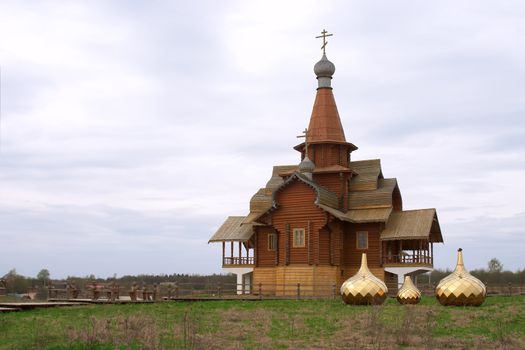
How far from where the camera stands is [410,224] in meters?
35.1

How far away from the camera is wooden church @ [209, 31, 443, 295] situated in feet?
112

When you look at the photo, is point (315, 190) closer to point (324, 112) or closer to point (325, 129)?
point (325, 129)

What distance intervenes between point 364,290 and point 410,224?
39.8 feet

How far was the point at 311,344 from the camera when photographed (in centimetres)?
1579

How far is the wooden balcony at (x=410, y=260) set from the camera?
35031 mm

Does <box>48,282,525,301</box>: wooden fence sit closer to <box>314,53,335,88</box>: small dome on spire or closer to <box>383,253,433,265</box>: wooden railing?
<box>383,253,433,265</box>: wooden railing

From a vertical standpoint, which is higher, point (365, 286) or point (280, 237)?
point (280, 237)

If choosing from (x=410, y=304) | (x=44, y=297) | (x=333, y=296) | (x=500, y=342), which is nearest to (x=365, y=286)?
(x=410, y=304)

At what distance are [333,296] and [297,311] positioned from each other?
703 centimetres

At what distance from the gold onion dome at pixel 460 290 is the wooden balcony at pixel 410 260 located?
36.9 feet

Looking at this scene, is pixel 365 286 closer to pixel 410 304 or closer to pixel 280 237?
pixel 410 304

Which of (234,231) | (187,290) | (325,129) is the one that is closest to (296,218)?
(234,231)

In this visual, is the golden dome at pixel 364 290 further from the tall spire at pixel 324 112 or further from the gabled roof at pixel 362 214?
the tall spire at pixel 324 112

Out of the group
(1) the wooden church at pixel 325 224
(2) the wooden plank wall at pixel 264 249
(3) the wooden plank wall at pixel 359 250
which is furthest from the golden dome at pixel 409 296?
(2) the wooden plank wall at pixel 264 249
